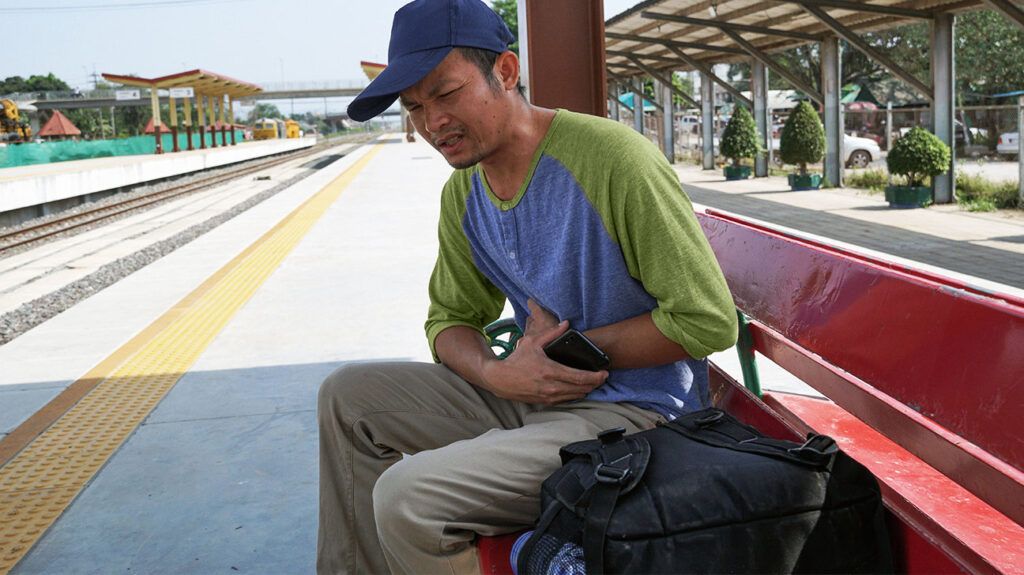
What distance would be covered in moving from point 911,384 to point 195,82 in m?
42.2

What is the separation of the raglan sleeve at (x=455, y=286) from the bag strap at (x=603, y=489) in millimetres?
888

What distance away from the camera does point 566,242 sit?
216 centimetres

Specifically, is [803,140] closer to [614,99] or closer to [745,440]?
[745,440]

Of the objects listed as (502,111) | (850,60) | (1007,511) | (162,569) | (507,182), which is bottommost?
(162,569)

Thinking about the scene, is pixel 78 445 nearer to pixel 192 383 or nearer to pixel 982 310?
pixel 192 383

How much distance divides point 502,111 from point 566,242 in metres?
0.33

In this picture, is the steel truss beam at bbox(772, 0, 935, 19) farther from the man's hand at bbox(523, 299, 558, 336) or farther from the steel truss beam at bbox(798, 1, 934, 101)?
the man's hand at bbox(523, 299, 558, 336)

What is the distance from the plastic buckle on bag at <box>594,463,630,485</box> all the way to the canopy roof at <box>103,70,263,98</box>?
3587cm

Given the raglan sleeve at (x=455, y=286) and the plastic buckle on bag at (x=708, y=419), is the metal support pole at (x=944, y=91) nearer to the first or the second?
the raglan sleeve at (x=455, y=286)

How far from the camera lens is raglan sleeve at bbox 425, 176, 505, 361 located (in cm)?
257

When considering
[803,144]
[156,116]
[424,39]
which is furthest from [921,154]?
[156,116]

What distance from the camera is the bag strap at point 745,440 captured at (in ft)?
5.44

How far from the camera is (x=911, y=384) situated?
6.61ft

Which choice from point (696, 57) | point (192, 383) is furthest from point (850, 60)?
point (192, 383)
